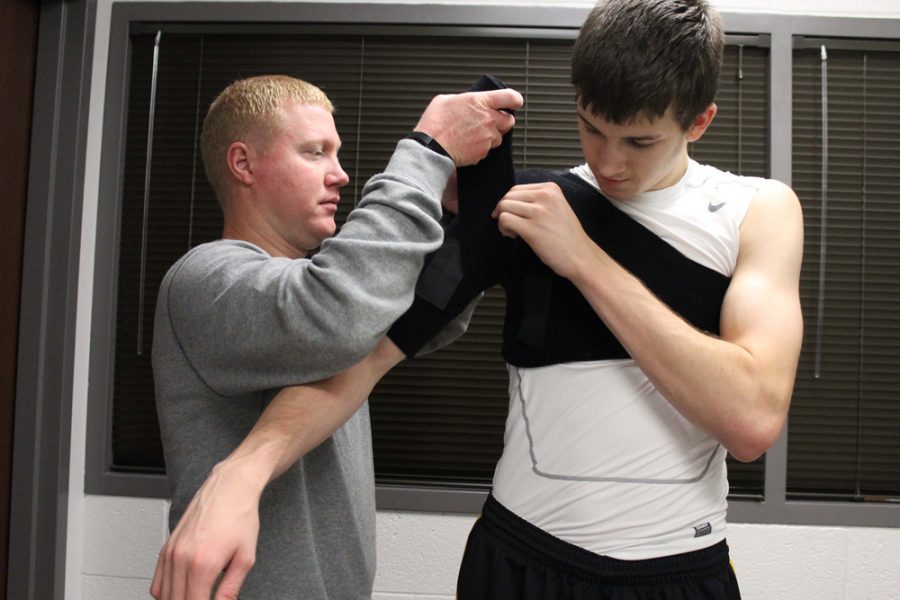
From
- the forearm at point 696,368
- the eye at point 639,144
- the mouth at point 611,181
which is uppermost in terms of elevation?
the eye at point 639,144

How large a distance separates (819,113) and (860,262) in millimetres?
491

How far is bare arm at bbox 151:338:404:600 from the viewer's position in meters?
0.69

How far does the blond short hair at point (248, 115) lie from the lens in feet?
3.76

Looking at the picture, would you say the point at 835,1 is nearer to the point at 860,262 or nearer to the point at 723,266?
the point at 860,262

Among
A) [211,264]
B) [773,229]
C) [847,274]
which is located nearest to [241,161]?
[211,264]

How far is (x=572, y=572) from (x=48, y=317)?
188 centimetres

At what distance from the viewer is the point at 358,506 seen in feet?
3.65

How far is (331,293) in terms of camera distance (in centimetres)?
78

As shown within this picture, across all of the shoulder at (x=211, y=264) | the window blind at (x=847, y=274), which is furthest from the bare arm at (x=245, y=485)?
the window blind at (x=847, y=274)

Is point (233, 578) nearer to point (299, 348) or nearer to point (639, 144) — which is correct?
point (299, 348)

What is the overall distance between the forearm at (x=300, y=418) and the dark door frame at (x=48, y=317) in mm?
1572

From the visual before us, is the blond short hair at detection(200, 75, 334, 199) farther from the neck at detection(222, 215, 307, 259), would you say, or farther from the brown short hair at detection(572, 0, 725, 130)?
the brown short hair at detection(572, 0, 725, 130)

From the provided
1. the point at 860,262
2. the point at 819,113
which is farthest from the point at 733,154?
the point at 860,262

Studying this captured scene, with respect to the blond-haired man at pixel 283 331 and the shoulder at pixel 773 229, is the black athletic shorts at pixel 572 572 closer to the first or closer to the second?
the blond-haired man at pixel 283 331
